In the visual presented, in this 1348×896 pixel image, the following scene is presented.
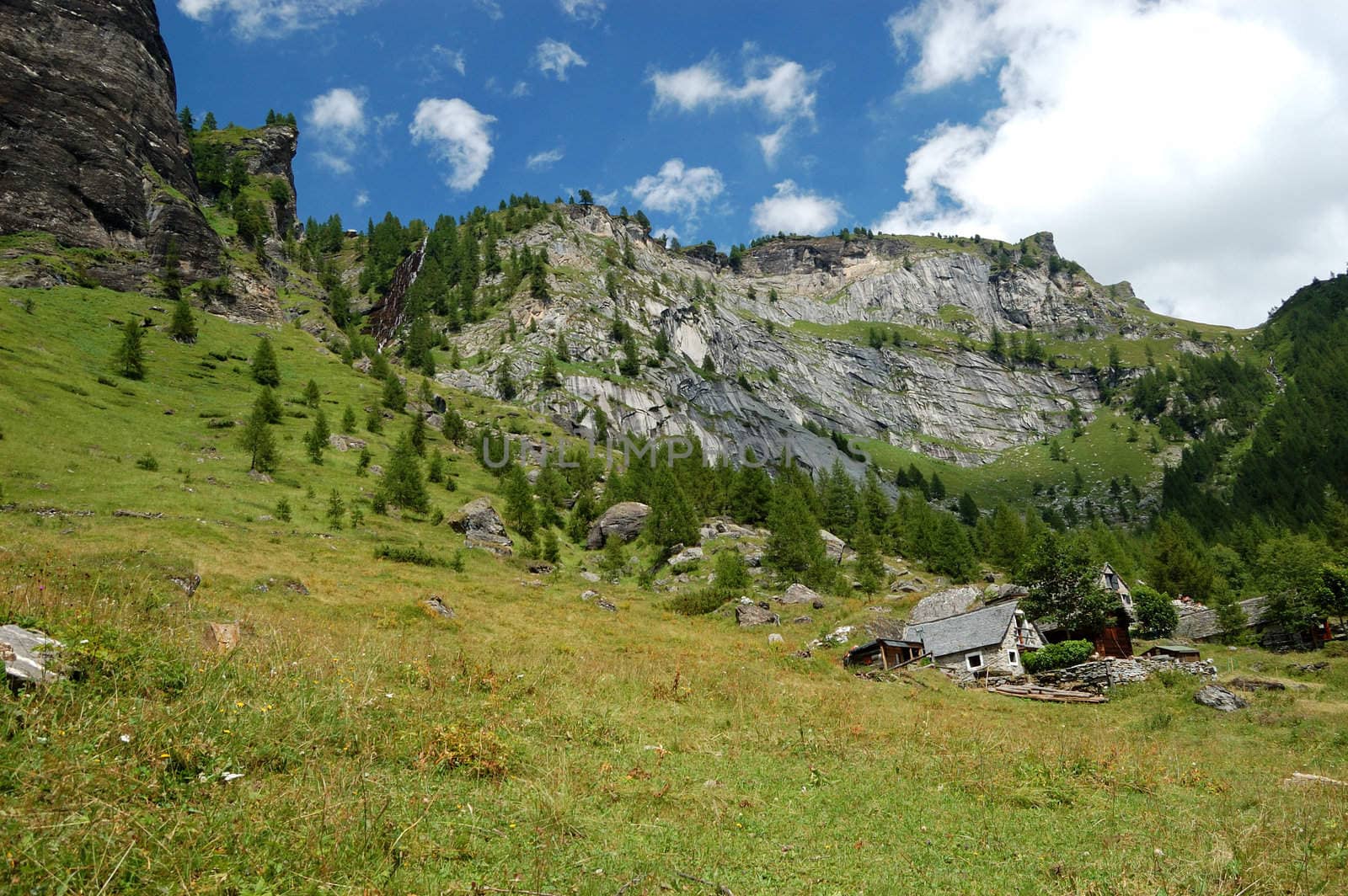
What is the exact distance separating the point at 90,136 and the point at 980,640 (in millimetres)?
154770

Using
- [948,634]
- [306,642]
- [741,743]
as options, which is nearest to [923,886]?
Answer: [741,743]

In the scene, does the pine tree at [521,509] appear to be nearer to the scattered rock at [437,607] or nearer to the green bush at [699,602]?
the green bush at [699,602]

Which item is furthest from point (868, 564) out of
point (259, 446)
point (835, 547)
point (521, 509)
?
point (259, 446)

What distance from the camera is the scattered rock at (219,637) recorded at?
11675 millimetres

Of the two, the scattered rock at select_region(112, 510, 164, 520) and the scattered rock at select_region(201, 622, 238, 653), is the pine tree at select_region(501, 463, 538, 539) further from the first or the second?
the scattered rock at select_region(201, 622, 238, 653)

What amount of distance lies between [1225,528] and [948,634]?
11675 cm

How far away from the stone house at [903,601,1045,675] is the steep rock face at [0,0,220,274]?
133 m

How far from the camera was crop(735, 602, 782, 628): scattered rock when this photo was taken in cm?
5075

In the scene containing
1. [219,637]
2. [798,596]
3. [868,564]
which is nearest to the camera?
[219,637]

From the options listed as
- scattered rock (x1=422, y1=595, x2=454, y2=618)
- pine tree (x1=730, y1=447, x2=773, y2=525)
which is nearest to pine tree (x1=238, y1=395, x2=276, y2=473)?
scattered rock (x1=422, y1=595, x2=454, y2=618)

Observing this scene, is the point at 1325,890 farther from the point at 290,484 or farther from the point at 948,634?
the point at 290,484

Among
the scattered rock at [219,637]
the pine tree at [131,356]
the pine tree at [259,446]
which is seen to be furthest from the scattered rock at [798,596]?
the pine tree at [131,356]

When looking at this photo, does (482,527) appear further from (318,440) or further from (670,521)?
(318,440)

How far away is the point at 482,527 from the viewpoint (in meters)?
65.4
